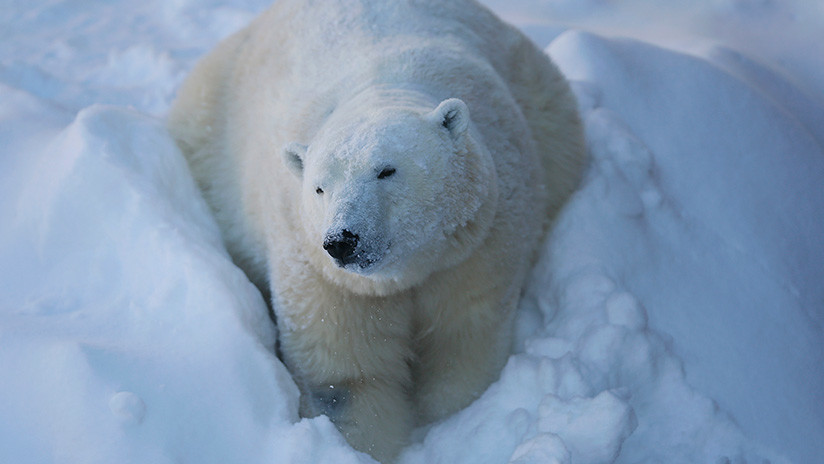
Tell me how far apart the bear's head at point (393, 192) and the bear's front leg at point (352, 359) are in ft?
0.65

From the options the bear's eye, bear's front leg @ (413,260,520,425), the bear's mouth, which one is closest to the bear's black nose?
the bear's mouth

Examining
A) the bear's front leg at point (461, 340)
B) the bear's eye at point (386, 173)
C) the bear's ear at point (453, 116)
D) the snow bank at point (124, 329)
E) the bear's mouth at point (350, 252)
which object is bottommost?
the bear's front leg at point (461, 340)

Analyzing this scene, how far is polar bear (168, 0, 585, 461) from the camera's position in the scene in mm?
2355

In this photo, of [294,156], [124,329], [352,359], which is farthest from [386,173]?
[124,329]

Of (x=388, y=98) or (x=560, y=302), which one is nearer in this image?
(x=388, y=98)

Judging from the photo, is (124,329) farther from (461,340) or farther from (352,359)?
(461,340)

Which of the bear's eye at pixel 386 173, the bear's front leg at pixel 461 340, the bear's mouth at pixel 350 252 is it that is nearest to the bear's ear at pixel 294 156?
the bear's eye at pixel 386 173

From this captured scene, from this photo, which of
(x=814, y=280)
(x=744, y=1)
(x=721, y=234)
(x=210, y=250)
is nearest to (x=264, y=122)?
(x=210, y=250)

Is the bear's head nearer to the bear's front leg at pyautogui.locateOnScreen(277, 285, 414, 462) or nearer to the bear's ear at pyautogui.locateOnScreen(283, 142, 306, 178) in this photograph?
the bear's ear at pyautogui.locateOnScreen(283, 142, 306, 178)

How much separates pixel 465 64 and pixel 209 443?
1.85 meters

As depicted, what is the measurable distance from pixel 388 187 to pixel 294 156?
454 mm

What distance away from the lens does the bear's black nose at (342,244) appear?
2131 mm

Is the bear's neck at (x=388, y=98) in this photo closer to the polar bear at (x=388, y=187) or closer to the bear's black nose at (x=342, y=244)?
the polar bear at (x=388, y=187)

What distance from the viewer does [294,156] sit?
2572mm
